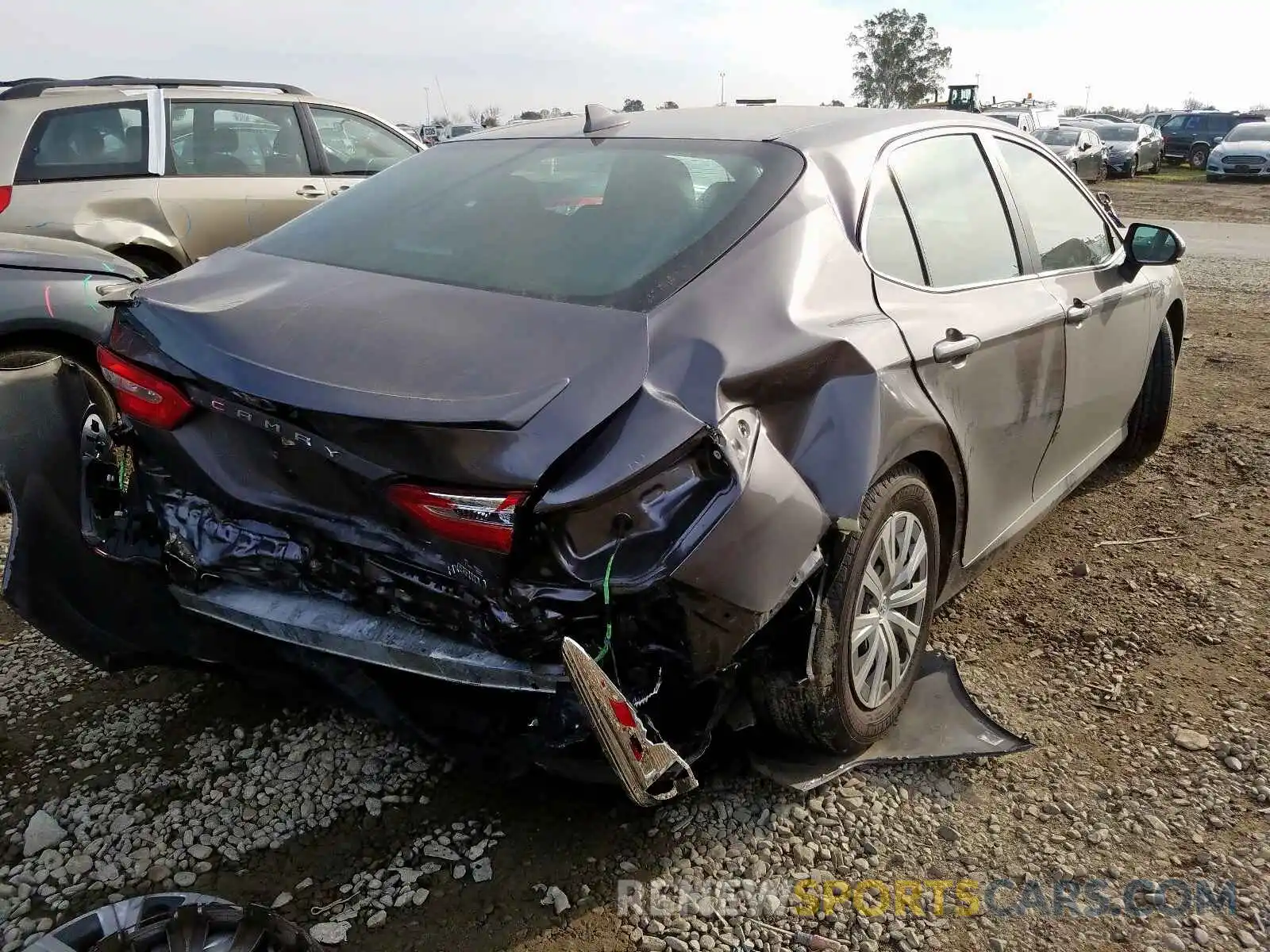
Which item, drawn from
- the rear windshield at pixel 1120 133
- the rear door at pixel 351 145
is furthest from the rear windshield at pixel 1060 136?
the rear door at pixel 351 145

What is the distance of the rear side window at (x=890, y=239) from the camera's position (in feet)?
8.41

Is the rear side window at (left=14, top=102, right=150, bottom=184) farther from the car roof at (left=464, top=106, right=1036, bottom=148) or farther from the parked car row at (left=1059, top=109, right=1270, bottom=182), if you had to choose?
the parked car row at (left=1059, top=109, right=1270, bottom=182)

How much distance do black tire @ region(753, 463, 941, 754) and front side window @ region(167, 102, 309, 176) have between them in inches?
209

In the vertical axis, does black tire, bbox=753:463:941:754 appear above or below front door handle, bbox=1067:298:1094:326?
below

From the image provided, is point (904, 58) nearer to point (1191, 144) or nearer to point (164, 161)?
point (1191, 144)

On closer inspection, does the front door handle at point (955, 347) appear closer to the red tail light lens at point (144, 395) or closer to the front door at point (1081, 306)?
the front door at point (1081, 306)

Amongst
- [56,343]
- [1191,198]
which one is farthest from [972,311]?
[1191,198]

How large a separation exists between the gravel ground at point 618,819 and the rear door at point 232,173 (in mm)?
3445

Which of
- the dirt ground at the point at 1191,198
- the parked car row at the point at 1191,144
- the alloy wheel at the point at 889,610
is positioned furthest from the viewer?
the parked car row at the point at 1191,144

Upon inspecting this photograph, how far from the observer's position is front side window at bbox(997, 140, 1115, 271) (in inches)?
132

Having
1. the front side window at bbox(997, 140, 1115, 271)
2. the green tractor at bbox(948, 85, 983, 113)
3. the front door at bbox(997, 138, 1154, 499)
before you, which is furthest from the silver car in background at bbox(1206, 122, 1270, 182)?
the front side window at bbox(997, 140, 1115, 271)

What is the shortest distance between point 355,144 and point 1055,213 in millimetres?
5192

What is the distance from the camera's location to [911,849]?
7.59ft

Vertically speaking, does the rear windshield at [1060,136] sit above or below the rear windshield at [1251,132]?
below
